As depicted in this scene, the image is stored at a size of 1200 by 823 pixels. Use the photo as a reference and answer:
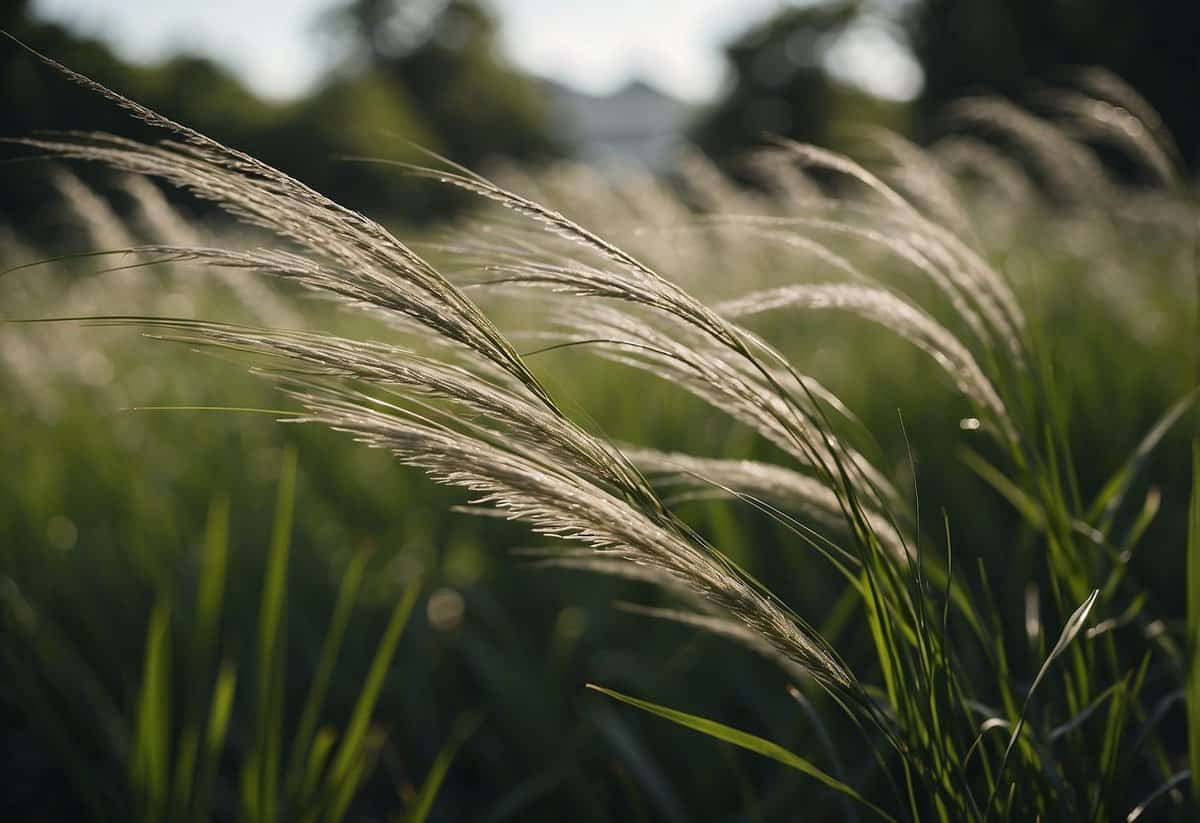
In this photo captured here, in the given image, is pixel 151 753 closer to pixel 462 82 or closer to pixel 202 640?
pixel 202 640

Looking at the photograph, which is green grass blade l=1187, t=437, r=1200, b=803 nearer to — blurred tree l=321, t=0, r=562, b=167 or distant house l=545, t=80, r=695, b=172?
blurred tree l=321, t=0, r=562, b=167

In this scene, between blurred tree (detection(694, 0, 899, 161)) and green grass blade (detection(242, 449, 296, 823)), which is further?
blurred tree (detection(694, 0, 899, 161))

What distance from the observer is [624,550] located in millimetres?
690

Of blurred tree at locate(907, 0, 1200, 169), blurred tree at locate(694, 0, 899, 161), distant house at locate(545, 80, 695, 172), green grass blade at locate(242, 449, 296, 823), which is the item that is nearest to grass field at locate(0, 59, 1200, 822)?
green grass blade at locate(242, 449, 296, 823)

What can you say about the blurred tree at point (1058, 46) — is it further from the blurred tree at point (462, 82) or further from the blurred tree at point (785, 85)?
the blurred tree at point (462, 82)

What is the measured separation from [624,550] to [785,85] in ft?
97.5

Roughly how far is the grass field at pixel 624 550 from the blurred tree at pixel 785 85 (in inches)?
966

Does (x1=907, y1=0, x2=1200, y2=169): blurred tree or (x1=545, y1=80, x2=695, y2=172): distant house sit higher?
(x1=545, y1=80, x2=695, y2=172): distant house

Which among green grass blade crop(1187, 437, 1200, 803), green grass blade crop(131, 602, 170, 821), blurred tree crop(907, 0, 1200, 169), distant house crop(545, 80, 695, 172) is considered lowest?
green grass blade crop(131, 602, 170, 821)

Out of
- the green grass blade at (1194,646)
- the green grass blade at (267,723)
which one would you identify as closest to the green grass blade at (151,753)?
the green grass blade at (267,723)

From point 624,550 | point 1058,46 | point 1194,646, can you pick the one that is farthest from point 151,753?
point 1058,46

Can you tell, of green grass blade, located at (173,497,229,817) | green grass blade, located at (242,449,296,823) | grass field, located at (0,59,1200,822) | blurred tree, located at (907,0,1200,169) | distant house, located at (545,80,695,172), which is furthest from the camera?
distant house, located at (545,80,695,172)

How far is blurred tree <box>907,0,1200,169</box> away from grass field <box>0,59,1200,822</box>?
17876mm

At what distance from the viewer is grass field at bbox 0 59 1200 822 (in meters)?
0.77
